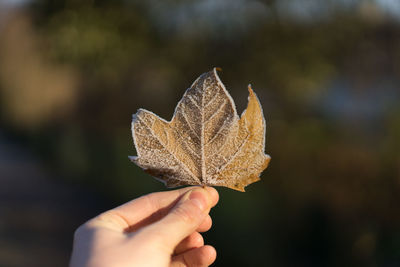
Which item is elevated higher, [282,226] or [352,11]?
[352,11]

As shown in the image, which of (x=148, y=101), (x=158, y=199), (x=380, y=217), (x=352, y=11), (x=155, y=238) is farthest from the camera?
(x=148, y=101)

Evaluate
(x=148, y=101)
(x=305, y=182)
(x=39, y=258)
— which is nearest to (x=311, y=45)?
(x=305, y=182)

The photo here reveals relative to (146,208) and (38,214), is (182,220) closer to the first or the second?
(146,208)

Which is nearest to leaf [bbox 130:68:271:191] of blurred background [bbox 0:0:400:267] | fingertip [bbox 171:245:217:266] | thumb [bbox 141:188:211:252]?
thumb [bbox 141:188:211:252]

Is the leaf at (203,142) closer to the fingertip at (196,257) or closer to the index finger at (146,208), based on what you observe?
the index finger at (146,208)

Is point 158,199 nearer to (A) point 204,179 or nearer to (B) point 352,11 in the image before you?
(A) point 204,179

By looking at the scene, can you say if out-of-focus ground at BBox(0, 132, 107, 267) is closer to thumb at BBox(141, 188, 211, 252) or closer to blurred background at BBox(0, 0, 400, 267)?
blurred background at BBox(0, 0, 400, 267)

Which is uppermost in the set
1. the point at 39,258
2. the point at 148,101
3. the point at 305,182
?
the point at 148,101

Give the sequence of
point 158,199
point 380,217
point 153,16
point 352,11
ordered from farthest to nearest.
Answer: point 153,16, point 352,11, point 380,217, point 158,199
